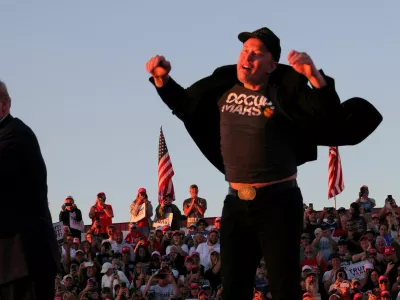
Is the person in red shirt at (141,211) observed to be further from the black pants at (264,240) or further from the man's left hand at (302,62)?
the man's left hand at (302,62)

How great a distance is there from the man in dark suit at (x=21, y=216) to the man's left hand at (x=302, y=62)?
7.04 feet

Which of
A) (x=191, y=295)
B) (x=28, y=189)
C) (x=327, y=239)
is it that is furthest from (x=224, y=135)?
(x=327, y=239)

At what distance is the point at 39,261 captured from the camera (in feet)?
23.8

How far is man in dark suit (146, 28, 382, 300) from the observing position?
634 centimetres

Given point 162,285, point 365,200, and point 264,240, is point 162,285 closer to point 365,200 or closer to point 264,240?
point 365,200

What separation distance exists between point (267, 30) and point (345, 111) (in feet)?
2.32

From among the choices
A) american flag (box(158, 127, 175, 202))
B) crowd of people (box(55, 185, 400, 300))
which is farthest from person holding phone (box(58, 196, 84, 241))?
american flag (box(158, 127, 175, 202))

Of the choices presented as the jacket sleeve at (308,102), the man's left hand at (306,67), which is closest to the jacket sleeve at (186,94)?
the jacket sleeve at (308,102)

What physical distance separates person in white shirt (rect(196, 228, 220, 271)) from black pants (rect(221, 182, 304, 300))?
12.2 metres

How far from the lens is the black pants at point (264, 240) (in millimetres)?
6336

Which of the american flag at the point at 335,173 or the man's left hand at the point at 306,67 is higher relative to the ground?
the american flag at the point at 335,173

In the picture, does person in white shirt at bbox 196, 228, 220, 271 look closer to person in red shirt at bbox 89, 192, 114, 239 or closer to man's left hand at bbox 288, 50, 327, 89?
person in red shirt at bbox 89, 192, 114, 239

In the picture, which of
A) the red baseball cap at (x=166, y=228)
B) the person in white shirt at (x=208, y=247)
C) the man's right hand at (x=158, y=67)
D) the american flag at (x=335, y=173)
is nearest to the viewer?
the man's right hand at (x=158, y=67)

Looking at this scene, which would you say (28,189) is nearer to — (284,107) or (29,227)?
(29,227)
